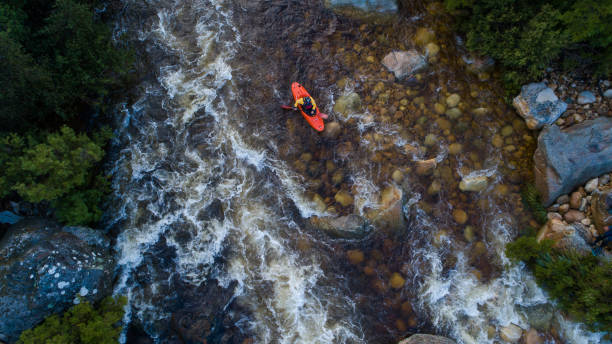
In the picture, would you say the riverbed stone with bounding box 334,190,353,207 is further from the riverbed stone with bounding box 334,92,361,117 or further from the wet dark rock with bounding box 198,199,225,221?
the wet dark rock with bounding box 198,199,225,221

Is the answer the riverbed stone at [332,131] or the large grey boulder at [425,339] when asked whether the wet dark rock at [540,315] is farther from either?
the riverbed stone at [332,131]

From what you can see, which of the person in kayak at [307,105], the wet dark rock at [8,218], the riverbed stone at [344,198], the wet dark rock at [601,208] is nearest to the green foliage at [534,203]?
the wet dark rock at [601,208]

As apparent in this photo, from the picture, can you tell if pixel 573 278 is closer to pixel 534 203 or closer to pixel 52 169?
pixel 534 203

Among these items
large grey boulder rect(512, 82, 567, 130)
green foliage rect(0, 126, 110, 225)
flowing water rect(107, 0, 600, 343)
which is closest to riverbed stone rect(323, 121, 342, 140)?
flowing water rect(107, 0, 600, 343)

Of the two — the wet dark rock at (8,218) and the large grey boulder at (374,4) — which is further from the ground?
the large grey boulder at (374,4)

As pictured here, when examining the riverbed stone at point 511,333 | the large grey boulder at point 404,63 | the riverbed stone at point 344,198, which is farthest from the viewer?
the large grey boulder at point 404,63

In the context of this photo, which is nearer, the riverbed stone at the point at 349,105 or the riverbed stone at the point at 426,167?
the riverbed stone at the point at 426,167
